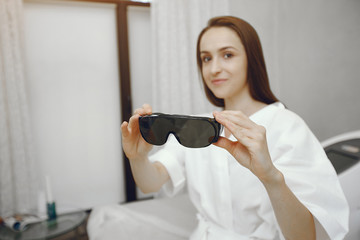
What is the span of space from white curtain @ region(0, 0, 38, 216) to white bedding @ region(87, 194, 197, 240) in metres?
0.87

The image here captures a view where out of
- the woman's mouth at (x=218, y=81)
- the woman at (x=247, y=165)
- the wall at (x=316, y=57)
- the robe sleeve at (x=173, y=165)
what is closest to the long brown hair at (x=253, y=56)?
the woman at (x=247, y=165)

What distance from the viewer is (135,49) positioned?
95.8 inches

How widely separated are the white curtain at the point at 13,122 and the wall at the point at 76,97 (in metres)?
0.20

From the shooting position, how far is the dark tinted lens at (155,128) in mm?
687

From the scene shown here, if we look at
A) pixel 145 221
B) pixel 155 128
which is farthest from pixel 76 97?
pixel 155 128

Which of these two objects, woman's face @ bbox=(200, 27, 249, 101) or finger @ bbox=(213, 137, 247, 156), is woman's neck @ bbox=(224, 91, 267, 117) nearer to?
woman's face @ bbox=(200, 27, 249, 101)

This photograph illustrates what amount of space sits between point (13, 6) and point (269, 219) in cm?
218

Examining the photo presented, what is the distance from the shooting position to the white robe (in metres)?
0.74

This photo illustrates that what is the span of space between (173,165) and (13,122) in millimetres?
1528

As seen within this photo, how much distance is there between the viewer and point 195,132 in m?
0.66

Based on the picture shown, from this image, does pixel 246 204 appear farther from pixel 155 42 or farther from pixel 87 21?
pixel 87 21

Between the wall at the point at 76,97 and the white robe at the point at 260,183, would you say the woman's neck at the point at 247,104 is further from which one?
the wall at the point at 76,97

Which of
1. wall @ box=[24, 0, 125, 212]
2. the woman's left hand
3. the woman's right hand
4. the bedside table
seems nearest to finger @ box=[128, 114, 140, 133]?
the woman's right hand

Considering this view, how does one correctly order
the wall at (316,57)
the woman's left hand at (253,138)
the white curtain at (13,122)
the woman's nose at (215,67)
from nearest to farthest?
the woman's left hand at (253,138)
the woman's nose at (215,67)
the white curtain at (13,122)
the wall at (316,57)
